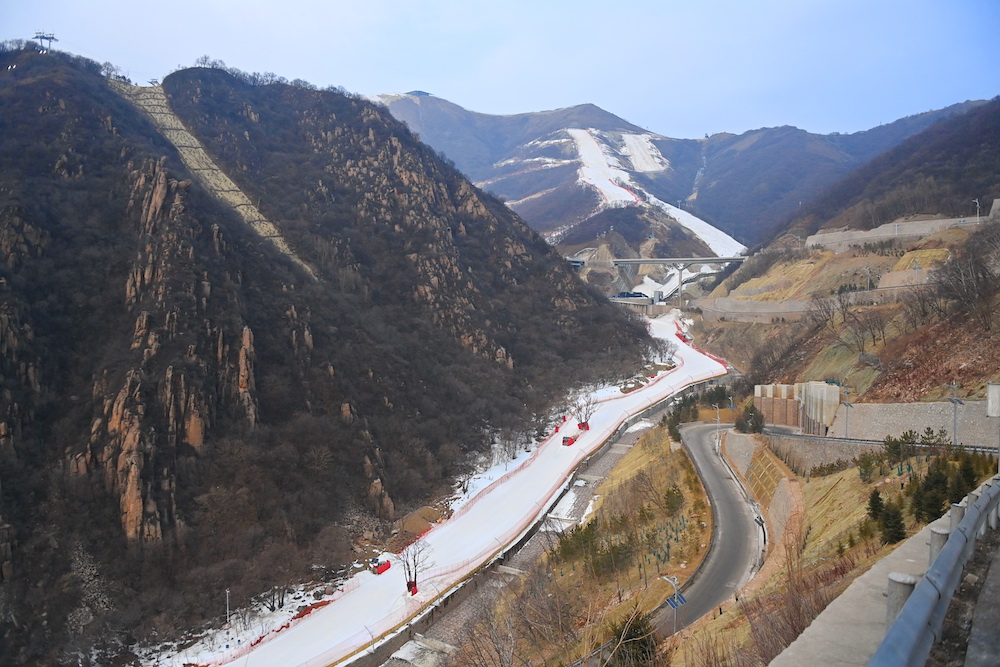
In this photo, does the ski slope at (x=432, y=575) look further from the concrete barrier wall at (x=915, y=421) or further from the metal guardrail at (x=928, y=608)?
the metal guardrail at (x=928, y=608)

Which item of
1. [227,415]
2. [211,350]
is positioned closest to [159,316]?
[211,350]

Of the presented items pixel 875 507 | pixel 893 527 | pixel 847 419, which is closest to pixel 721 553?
pixel 875 507

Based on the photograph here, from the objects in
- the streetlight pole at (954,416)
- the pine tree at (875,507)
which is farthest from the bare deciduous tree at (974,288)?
the pine tree at (875,507)

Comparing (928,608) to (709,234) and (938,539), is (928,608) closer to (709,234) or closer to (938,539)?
(938,539)

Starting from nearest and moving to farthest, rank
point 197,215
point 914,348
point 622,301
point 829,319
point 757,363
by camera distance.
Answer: point 914,348, point 197,215, point 829,319, point 757,363, point 622,301

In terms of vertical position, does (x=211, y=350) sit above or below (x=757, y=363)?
above

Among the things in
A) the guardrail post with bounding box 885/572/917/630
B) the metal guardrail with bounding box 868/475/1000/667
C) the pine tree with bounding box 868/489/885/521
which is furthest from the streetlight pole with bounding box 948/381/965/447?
the guardrail post with bounding box 885/572/917/630

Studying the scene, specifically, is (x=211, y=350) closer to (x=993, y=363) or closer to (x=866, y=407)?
(x=866, y=407)
